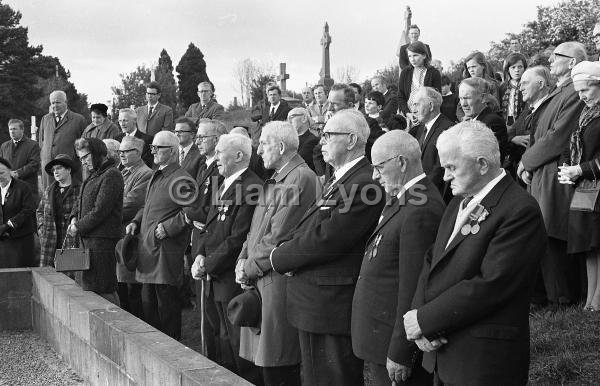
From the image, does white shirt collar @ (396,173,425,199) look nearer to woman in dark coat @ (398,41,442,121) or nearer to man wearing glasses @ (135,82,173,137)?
woman in dark coat @ (398,41,442,121)

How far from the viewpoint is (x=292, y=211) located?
17.5ft

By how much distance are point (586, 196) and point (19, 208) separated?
702 centimetres

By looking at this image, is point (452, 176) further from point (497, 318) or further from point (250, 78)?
point (250, 78)

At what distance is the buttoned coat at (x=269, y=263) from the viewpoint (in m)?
5.23

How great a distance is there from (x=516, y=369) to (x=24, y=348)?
5.75 meters

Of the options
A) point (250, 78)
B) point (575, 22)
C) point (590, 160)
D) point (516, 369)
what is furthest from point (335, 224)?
point (250, 78)

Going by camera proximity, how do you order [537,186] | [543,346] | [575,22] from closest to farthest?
1. [543,346]
2. [537,186]
3. [575,22]

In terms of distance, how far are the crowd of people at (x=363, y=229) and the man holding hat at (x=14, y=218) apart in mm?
18

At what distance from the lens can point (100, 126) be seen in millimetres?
11250

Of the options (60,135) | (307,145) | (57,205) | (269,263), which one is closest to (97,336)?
(269,263)

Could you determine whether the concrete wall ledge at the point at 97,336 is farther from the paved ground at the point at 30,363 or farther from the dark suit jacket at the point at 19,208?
the dark suit jacket at the point at 19,208

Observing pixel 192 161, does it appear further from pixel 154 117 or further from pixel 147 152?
pixel 154 117

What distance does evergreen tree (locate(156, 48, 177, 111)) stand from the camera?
37938 millimetres

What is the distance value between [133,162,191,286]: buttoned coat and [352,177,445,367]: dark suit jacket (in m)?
3.25
